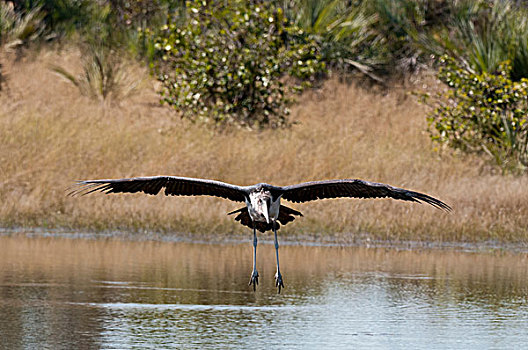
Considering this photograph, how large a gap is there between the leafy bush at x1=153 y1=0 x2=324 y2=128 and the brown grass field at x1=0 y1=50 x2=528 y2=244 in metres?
0.56

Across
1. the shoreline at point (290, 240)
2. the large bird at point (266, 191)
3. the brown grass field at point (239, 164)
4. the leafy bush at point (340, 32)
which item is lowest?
the shoreline at point (290, 240)

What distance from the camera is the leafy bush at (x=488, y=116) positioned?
1788 cm

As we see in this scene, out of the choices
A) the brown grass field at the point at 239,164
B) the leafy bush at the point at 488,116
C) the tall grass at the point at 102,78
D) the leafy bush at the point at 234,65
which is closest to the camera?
the brown grass field at the point at 239,164

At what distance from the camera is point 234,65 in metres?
20.3

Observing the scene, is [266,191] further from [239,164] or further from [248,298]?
[239,164]

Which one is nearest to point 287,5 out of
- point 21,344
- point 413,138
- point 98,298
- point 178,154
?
point 413,138

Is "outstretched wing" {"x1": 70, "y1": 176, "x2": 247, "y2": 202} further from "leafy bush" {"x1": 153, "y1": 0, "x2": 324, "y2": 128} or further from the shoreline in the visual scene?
"leafy bush" {"x1": 153, "y1": 0, "x2": 324, "y2": 128}

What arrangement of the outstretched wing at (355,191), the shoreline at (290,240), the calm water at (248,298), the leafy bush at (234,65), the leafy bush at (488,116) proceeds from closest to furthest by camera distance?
1. the calm water at (248,298)
2. the outstretched wing at (355,191)
3. the shoreline at (290,240)
4. the leafy bush at (488,116)
5. the leafy bush at (234,65)

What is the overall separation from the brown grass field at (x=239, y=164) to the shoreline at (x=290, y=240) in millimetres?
83

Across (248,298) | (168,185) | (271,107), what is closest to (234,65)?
(271,107)

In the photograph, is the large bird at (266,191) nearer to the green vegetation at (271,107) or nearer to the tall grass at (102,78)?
the green vegetation at (271,107)

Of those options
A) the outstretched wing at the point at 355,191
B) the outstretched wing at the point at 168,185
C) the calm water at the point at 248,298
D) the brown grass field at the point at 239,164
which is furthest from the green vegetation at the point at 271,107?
the outstretched wing at the point at 168,185

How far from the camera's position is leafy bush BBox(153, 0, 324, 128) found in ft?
66.1

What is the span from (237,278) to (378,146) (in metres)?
7.77
